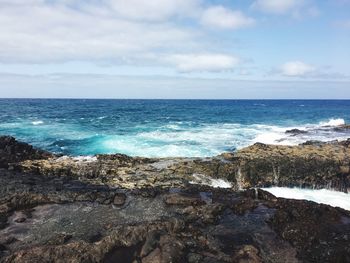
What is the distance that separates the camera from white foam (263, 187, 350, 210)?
55.2 ft

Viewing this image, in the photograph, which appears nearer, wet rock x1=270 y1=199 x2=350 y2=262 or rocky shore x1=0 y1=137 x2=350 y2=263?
rocky shore x1=0 y1=137 x2=350 y2=263

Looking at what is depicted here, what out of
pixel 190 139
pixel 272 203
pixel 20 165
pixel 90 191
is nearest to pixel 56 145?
pixel 190 139

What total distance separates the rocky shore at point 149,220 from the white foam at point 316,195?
294cm

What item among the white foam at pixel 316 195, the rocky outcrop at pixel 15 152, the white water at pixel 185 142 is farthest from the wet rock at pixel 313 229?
the white water at pixel 185 142

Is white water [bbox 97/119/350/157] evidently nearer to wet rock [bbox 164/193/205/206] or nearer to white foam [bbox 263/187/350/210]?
white foam [bbox 263/187/350/210]

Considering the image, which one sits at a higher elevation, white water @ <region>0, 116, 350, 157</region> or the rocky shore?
the rocky shore

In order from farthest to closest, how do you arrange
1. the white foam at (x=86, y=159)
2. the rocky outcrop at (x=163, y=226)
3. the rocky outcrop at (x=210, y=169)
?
the white foam at (x=86, y=159) → the rocky outcrop at (x=210, y=169) → the rocky outcrop at (x=163, y=226)

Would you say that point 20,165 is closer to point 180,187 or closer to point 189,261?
point 180,187

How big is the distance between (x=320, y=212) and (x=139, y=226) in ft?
17.2

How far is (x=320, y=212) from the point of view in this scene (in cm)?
1148

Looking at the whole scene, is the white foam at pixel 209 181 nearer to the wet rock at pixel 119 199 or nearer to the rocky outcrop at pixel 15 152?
the wet rock at pixel 119 199

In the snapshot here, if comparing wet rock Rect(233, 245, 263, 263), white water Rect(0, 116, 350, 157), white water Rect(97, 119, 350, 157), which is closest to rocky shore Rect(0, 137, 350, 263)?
wet rock Rect(233, 245, 263, 263)

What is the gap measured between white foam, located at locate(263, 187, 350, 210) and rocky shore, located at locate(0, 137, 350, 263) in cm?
294

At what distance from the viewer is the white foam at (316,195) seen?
662 inches
